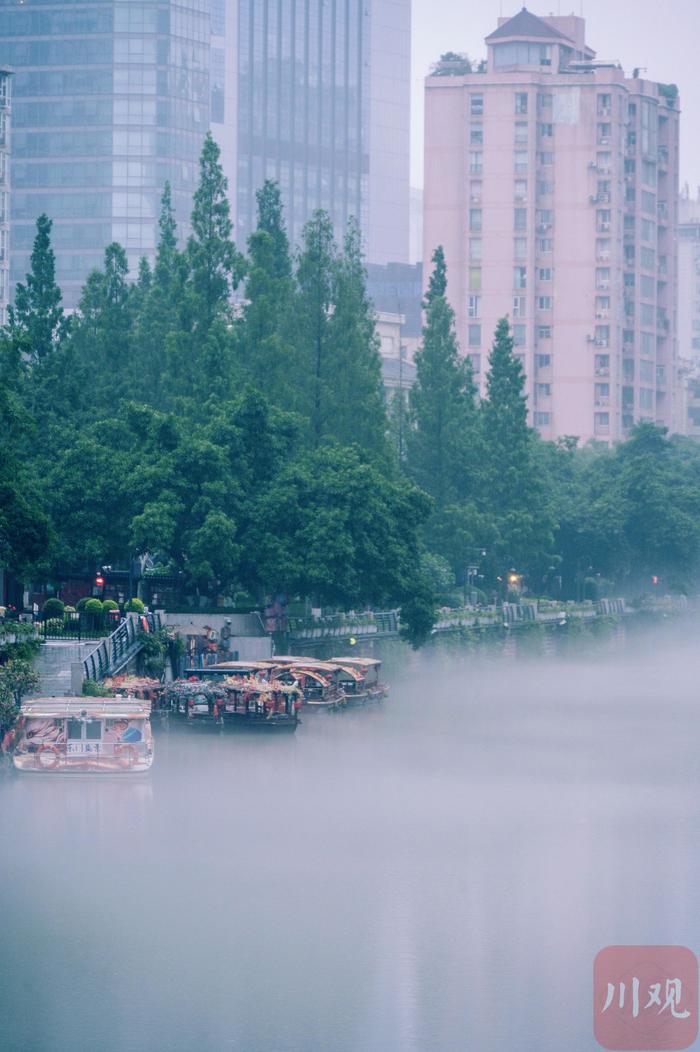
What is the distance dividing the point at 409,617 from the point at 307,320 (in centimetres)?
1663

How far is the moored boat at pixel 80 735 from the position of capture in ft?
201

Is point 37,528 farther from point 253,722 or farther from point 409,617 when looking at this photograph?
point 409,617

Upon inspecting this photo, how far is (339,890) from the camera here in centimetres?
4894

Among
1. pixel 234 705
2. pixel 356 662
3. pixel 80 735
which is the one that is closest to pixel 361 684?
pixel 356 662

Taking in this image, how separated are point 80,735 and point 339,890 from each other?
1551cm

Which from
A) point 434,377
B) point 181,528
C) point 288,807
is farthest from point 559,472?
point 288,807

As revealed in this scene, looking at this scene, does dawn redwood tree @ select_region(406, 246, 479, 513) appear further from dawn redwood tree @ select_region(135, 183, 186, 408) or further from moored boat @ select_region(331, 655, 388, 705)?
moored boat @ select_region(331, 655, 388, 705)

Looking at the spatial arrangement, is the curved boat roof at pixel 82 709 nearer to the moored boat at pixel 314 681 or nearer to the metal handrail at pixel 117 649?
the metal handrail at pixel 117 649

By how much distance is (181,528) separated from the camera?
86.7 meters

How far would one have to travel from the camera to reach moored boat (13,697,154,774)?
201 ft

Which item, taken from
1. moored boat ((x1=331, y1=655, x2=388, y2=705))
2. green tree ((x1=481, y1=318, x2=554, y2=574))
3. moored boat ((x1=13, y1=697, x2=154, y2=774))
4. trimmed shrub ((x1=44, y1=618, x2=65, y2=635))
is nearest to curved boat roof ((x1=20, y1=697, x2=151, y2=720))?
moored boat ((x1=13, y1=697, x2=154, y2=774))

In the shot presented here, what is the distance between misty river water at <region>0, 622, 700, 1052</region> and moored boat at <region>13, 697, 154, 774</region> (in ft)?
1.90

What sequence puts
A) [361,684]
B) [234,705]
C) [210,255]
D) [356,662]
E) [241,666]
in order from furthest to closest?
[210,255] → [356,662] → [361,684] → [241,666] → [234,705]

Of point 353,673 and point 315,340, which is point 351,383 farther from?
point 353,673
